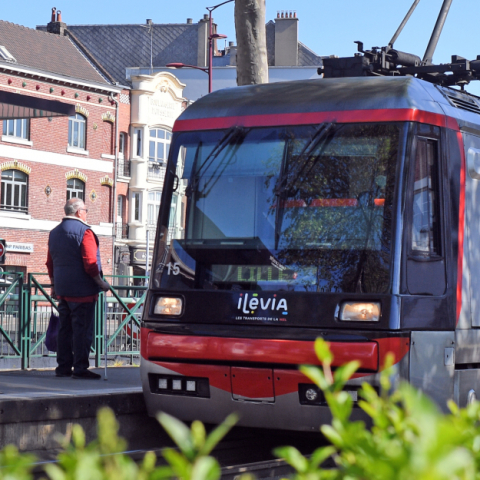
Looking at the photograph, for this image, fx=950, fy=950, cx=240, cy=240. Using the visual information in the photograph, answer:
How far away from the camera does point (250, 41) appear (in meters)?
13.7

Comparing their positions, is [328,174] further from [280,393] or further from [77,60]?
[77,60]

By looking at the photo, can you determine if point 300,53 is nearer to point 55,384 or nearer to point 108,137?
point 108,137

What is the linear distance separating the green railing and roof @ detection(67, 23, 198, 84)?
51.6 meters

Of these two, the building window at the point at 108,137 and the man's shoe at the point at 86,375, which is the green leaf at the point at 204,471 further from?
the building window at the point at 108,137

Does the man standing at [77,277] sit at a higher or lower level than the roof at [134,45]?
lower

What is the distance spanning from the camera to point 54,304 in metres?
12.2

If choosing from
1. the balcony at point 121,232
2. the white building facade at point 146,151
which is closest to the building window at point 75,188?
the balcony at point 121,232

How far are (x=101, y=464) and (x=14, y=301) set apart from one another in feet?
35.3

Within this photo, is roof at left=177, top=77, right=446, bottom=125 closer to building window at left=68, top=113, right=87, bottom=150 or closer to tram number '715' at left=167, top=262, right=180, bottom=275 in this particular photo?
tram number '715' at left=167, top=262, right=180, bottom=275

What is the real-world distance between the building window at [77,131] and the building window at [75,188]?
5.55 feet

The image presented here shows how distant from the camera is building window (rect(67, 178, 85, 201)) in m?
45.8

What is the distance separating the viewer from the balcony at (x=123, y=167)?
49562 millimetres

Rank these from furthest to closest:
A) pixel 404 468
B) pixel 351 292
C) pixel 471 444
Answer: pixel 351 292, pixel 471 444, pixel 404 468

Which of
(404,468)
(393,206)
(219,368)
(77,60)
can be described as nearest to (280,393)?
(219,368)
